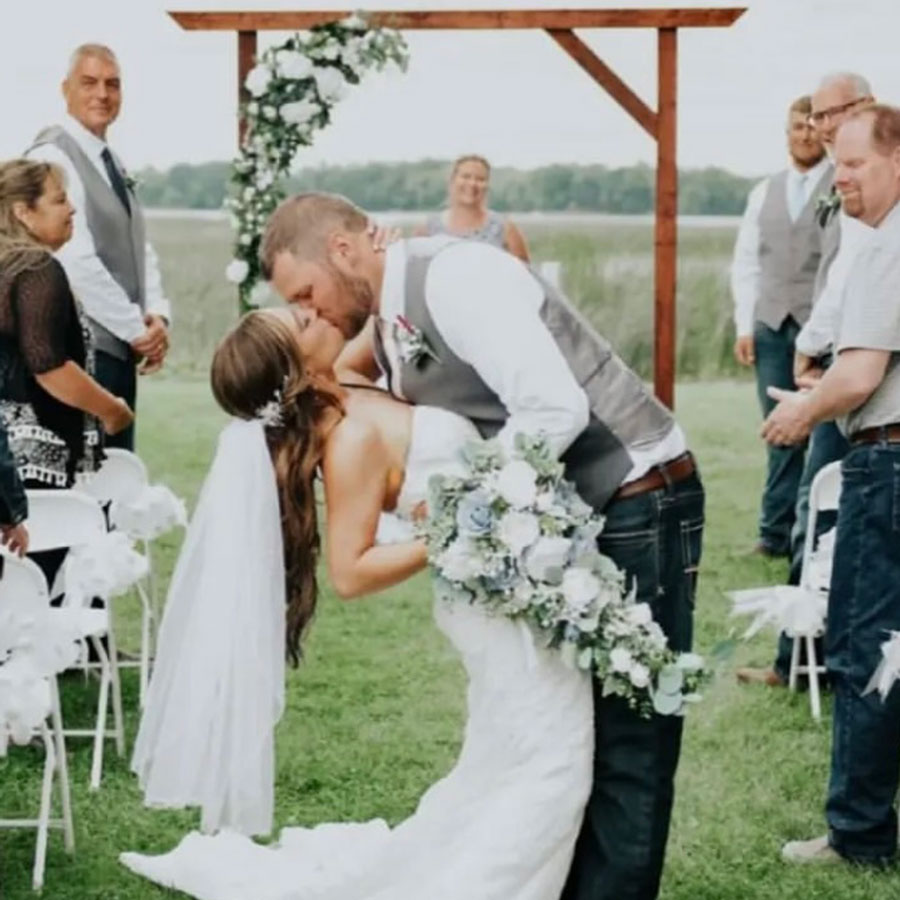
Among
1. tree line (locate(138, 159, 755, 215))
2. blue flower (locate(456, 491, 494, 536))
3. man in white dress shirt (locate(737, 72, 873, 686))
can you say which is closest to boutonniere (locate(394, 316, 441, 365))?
blue flower (locate(456, 491, 494, 536))

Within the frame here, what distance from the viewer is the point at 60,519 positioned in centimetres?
527

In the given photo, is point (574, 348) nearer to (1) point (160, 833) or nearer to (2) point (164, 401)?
(1) point (160, 833)

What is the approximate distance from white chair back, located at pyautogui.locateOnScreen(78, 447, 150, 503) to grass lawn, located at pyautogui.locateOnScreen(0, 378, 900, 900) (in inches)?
27.7

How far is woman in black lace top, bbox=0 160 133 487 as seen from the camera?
564cm

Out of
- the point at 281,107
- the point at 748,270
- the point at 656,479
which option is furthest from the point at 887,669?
the point at 281,107

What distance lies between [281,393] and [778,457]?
5260mm

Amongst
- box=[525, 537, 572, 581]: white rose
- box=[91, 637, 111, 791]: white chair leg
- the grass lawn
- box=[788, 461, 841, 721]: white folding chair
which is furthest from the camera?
box=[788, 461, 841, 721]: white folding chair

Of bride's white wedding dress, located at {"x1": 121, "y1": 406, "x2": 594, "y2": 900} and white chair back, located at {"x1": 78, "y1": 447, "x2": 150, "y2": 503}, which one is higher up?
white chair back, located at {"x1": 78, "y1": 447, "x2": 150, "y2": 503}

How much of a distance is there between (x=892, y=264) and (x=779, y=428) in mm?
443

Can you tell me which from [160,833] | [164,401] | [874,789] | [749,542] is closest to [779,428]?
[874,789]

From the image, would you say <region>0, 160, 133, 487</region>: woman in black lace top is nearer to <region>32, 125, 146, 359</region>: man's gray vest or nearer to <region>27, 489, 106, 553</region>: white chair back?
<region>27, 489, 106, 553</region>: white chair back

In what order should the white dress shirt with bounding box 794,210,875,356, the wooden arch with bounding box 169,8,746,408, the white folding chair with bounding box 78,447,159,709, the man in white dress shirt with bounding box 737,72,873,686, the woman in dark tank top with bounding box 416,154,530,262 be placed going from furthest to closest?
1. the woman in dark tank top with bounding box 416,154,530,262
2. the wooden arch with bounding box 169,8,746,408
3. the man in white dress shirt with bounding box 737,72,873,686
4. the white dress shirt with bounding box 794,210,875,356
5. the white folding chair with bounding box 78,447,159,709

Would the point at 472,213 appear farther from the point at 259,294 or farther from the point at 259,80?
the point at 259,294

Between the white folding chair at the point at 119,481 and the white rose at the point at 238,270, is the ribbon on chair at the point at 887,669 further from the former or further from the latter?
the white rose at the point at 238,270
